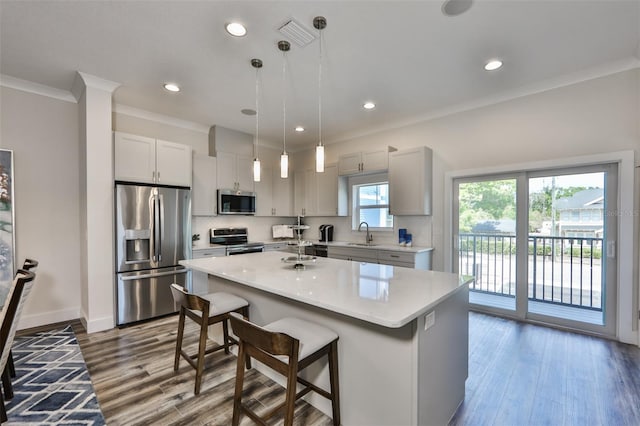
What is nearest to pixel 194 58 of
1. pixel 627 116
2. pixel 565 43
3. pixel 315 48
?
pixel 315 48

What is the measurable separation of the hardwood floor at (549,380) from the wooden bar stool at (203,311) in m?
1.78

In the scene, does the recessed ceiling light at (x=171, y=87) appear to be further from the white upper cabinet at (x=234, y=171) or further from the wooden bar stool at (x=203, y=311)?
the wooden bar stool at (x=203, y=311)

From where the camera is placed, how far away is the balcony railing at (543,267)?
3.19 metres

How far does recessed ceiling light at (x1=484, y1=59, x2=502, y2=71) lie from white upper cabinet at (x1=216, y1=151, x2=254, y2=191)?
3.78 m

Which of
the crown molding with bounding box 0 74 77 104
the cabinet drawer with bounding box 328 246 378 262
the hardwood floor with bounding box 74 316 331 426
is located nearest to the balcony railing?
the cabinet drawer with bounding box 328 246 378 262

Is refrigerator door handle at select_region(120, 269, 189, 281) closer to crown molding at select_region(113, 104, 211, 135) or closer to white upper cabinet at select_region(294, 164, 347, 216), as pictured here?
crown molding at select_region(113, 104, 211, 135)

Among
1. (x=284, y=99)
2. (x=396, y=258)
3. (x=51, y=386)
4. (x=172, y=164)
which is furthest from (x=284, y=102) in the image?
(x=51, y=386)

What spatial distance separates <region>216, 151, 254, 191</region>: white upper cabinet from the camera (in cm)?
470

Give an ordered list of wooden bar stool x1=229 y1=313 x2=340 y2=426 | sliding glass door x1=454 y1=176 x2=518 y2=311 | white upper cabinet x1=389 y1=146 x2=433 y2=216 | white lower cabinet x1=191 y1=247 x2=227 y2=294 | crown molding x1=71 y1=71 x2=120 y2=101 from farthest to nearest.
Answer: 1. white lower cabinet x1=191 y1=247 x2=227 y2=294
2. white upper cabinet x1=389 y1=146 x2=433 y2=216
3. sliding glass door x1=454 y1=176 x2=518 y2=311
4. crown molding x1=71 y1=71 x2=120 y2=101
5. wooden bar stool x1=229 y1=313 x2=340 y2=426

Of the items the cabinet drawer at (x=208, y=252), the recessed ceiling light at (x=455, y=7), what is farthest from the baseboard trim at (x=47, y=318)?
the recessed ceiling light at (x=455, y=7)

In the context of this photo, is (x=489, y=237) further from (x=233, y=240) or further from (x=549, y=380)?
(x=233, y=240)

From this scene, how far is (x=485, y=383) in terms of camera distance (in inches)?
86.9

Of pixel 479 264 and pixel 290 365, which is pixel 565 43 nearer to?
pixel 479 264

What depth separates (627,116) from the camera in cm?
284
